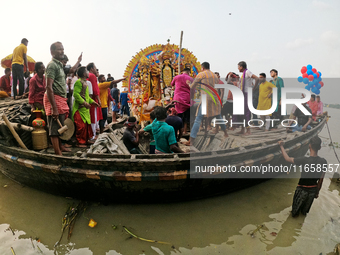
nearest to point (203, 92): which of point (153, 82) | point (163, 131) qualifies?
point (163, 131)

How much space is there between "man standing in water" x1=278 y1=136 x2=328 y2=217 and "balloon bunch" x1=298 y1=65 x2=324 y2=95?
5.12 m

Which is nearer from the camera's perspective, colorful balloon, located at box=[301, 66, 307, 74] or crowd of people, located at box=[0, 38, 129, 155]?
crowd of people, located at box=[0, 38, 129, 155]

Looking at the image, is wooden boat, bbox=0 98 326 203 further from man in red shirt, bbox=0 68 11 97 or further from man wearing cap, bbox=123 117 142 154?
man in red shirt, bbox=0 68 11 97

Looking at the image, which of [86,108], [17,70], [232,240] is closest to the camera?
[232,240]

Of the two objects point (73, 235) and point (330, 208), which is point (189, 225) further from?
point (330, 208)

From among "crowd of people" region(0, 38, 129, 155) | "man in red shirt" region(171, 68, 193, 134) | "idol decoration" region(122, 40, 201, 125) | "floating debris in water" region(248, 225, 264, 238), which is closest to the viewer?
"floating debris in water" region(248, 225, 264, 238)

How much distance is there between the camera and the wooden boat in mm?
2643

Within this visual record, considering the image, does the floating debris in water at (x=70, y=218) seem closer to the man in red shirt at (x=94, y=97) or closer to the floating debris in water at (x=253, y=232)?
the man in red shirt at (x=94, y=97)

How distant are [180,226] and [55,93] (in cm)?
263

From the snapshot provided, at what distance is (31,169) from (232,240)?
2896 mm

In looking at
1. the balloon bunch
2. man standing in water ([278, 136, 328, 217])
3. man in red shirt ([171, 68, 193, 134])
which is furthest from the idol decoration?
the balloon bunch

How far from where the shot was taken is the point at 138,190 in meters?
2.80

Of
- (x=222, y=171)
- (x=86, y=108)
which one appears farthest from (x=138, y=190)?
(x=86, y=108)

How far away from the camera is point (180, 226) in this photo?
8.72 feet
